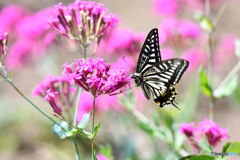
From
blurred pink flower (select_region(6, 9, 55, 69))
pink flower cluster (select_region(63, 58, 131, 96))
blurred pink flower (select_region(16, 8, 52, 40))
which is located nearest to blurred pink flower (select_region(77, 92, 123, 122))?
blurred pink flower (select_region(6, 9, 55, 69))

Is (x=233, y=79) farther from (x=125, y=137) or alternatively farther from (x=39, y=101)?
(x=39, y=101)

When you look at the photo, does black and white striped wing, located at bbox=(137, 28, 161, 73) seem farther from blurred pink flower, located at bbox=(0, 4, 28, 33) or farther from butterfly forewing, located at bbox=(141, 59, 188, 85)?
blurred pink flower, located at bbox=(0, 4, 28, 33)

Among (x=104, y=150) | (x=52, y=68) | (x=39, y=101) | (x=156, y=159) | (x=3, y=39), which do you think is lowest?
(x=39, y=101)

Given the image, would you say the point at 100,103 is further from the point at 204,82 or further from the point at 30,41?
the point at 204,82

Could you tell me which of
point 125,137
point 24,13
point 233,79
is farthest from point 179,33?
point 24,13

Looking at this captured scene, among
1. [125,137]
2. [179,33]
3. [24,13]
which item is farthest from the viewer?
[24,13]

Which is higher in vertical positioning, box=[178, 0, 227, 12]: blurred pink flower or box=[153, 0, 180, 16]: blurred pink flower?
box=[178, 0, 227, 12]: blurred pink flower
